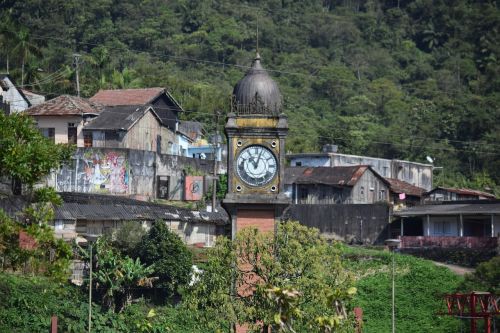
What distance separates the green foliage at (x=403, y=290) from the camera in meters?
48.6

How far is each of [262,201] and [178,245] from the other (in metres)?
15.6

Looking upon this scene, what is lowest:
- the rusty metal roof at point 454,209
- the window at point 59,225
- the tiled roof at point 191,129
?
the window at point 59,225

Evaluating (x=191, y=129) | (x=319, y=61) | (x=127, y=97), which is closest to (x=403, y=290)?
(x=127, y=97)

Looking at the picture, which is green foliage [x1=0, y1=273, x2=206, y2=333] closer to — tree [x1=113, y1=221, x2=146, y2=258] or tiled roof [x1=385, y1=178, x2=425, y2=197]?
tree [x1=113, y1=221, x2=146, y2=258]

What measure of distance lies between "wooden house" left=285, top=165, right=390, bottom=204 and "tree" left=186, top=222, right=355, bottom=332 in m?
38.6

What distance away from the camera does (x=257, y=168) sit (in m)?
35.6

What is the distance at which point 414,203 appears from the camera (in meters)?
74.8

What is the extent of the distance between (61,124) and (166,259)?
2433 cm

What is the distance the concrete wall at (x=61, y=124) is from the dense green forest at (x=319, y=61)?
1411 centimetres

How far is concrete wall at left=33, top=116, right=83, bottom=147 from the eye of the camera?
72.0 metres

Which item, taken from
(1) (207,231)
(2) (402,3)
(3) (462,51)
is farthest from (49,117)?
(2) (402,3)

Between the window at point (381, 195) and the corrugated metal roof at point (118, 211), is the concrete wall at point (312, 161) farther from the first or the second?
the corrugated metal roof at point (118, 211)

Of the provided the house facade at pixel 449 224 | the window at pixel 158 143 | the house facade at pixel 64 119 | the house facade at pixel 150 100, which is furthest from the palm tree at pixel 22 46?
the house facade at pixel 449 224

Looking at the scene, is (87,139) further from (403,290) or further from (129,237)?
(403,290)
